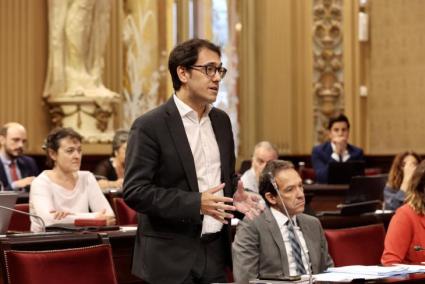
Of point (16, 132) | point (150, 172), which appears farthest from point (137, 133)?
point (16, 132)

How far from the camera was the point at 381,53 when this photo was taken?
1301 cm

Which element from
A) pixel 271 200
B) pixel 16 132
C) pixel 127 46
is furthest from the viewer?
pixel 127 46

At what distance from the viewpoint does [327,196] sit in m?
9.23

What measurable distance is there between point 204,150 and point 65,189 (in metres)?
2.58

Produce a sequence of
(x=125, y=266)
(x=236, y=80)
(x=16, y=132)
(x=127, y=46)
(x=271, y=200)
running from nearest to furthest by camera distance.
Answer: (x=271, y=200) → (x=125, y=266) → (x=16, y=132) → (x=127, y=46) → (x=236, y=80)

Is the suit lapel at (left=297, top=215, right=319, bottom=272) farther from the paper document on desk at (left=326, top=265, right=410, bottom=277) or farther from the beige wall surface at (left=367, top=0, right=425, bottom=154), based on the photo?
the beige wall surface at (left=367, top=0, right=425, bottom=154)

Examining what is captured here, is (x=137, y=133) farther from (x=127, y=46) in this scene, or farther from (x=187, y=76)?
→ (x=127, y=46)

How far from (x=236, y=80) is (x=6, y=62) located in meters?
3.78

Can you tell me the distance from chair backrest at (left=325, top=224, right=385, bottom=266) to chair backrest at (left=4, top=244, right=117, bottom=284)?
3.90ft

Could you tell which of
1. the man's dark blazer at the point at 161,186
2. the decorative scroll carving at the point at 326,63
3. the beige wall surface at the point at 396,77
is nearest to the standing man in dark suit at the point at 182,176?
the man's dark blazer at the point at 161,186

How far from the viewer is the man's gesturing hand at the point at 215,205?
3.46 metres

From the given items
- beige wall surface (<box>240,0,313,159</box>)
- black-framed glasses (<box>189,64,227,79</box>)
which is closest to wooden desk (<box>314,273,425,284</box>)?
black-framed glasses (<box>189,64,227,79</box>)

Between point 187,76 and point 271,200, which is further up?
point 187,76

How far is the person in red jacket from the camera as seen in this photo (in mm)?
4719
